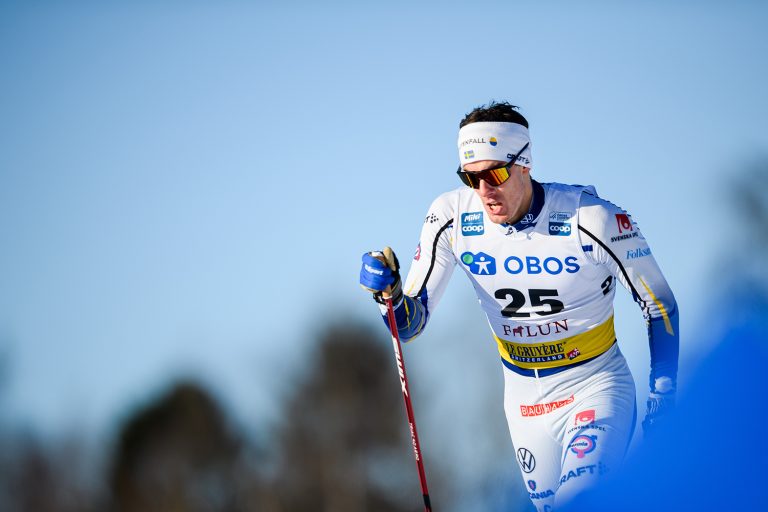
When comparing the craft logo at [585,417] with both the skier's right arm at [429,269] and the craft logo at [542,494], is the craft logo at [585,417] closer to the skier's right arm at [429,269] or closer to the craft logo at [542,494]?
the craft logo at [542,494]

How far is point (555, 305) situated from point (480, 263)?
1.96 feet

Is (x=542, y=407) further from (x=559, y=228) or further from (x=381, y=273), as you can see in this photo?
(x=381, y=273)

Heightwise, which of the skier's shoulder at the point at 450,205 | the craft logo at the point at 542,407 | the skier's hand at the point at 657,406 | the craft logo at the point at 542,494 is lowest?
the craft logo at the point at 542,494

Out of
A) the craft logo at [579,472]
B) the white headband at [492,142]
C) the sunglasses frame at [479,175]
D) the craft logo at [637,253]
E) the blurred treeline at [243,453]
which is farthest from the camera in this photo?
the blurred treeline at [243,453]

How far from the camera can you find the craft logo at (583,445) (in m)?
7.06

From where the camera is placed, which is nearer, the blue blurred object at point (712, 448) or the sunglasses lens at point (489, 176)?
the blue blurred object at point (712, 448)

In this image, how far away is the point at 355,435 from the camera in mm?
41406

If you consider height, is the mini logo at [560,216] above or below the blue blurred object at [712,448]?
above

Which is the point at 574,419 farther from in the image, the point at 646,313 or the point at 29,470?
the point at 29,470

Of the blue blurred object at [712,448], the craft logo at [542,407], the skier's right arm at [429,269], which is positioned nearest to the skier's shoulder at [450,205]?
the skier's right arm at [429,269]

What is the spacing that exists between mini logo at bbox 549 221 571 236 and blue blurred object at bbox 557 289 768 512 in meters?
1.92

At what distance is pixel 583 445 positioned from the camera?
7117 millimetres

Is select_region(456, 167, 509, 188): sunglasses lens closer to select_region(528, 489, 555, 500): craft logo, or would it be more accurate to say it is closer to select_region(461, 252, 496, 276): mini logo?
select_region(461, 252, 496, 276): mini logo

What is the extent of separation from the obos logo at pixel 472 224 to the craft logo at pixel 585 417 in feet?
4.65
